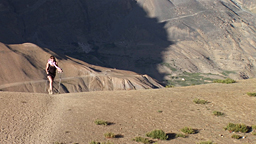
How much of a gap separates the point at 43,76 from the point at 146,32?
6166 cm

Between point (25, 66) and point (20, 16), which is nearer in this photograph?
point (25, 66)

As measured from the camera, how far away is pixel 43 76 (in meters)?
55.3

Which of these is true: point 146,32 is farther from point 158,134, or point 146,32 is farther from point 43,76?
→ point 158,134

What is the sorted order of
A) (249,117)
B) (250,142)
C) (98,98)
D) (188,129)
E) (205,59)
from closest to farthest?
(250,142)
(188,129)
(249,117)
(98,98)
(205,59)

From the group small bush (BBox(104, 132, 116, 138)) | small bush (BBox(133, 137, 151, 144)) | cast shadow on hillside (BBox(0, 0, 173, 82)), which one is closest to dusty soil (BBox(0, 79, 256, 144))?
small bush (BBox(104, 132, 116, 138))

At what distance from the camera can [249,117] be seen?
13883 mm

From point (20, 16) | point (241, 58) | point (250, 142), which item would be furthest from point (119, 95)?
point (20, 16)

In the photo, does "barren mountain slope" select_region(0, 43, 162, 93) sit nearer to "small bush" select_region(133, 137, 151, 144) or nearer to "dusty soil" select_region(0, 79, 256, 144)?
"dusty soil" select_region(0, 79, 256, 144)

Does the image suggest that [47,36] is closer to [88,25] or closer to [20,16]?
[20,16]

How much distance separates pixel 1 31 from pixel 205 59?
49972 millimetres

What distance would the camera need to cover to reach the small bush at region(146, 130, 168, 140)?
36.9ft

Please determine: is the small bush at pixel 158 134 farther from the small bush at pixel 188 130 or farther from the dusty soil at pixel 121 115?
the small bush at pixel 188 130

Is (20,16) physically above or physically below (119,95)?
above

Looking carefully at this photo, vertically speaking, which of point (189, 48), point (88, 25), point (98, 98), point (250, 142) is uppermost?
point (88, 25)
